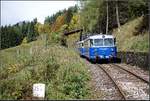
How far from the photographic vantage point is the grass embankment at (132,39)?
35.7 m

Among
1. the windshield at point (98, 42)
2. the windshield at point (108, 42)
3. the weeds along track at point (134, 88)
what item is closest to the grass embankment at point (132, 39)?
the windshield at point (108, 42)

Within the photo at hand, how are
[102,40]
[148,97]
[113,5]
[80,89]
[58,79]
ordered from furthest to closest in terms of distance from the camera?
[113,5]
[102,40]
[58,79]
[80,89]
[148,97]

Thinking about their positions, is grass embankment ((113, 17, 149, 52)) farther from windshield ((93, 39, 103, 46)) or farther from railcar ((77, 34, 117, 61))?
windshield ((93, 39, 103, 46))

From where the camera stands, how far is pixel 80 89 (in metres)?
14.8

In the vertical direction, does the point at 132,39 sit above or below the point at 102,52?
above

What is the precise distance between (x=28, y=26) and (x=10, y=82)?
461 feet

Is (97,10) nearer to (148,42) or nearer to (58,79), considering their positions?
(148,42)

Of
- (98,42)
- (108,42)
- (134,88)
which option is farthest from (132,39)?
(134,88)

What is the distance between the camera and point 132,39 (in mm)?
43531

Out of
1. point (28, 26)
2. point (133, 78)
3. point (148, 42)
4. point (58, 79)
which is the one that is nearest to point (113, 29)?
point (148, 42)

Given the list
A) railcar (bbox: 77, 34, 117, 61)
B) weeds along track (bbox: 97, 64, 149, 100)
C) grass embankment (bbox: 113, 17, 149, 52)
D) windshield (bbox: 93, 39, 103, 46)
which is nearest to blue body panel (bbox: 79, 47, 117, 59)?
railcar (bbox: 77, 34, 117, 61)

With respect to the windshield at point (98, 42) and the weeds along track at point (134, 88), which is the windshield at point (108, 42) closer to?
the windshield at point (98, 42)

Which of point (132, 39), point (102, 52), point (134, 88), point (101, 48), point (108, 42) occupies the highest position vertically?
point (132, 39)

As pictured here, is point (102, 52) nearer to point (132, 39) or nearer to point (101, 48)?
point (101, 48)
